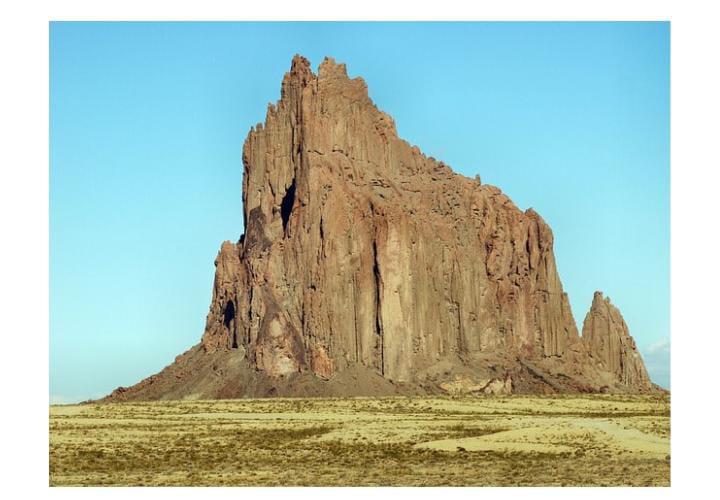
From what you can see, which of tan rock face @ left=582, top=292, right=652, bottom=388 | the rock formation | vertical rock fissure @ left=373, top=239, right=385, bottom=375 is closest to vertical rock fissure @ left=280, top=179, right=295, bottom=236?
the rock formation

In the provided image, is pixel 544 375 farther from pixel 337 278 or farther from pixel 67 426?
pixel 67 426

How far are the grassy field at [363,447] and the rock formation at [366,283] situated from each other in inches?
1476

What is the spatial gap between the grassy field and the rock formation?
3748cm

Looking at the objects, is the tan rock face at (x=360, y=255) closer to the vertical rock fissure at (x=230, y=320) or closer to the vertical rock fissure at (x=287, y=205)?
the vertical rock fissure at (x=230, y=320)

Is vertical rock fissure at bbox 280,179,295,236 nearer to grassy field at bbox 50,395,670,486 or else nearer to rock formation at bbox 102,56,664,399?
rock formation at bbox 102,56,664,399

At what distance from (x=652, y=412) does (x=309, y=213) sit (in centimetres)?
6159

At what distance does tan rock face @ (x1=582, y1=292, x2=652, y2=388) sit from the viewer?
A: 19762 cm

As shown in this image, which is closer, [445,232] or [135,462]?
[135,462]

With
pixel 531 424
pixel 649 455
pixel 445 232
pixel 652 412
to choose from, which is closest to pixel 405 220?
pixel 445 232

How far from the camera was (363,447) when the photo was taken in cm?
9088

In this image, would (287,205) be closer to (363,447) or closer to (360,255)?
(360,255)

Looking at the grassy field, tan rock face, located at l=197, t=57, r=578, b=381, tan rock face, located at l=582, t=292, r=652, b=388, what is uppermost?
tan rock face, located at l=197, t=57, r=578, b=381

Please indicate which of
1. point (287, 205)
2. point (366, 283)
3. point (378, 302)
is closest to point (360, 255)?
point (366, 283)

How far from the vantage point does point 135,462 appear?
275ft
